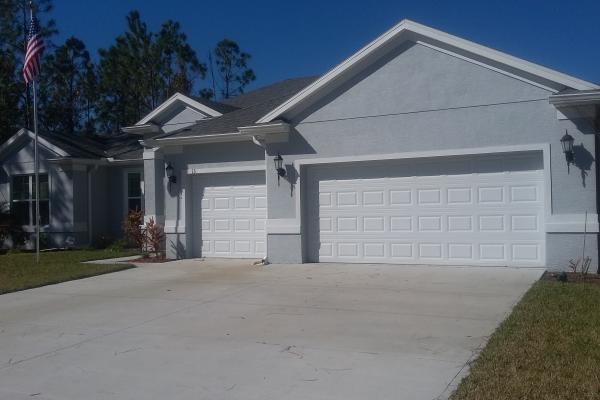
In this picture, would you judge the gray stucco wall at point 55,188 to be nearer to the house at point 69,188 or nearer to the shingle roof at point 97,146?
the house at point 69,188

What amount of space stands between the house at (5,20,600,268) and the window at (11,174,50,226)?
8.17 m

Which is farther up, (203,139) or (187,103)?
(187,103)

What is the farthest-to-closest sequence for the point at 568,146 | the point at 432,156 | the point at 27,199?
the point at 27,199, the point at 432,156, the point at 568,146

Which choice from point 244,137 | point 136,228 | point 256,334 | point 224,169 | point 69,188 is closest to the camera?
point 256,334

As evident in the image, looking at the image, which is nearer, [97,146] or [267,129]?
[267,129]

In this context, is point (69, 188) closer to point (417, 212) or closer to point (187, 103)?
point (187, 103)

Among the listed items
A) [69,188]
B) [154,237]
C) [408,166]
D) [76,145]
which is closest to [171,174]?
[154,237]

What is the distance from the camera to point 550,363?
18.8 feet

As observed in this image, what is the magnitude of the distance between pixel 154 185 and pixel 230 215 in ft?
9.33

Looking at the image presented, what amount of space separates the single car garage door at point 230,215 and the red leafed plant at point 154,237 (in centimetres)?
120

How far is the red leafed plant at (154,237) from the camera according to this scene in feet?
54.2

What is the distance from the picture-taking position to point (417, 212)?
42.3ft

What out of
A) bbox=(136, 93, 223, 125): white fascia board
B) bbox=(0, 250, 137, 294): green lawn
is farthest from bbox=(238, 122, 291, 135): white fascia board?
bbox=(136, 93, 223, 125): white fascia board

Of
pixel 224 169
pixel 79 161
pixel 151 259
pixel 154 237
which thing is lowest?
pixel 151 259
